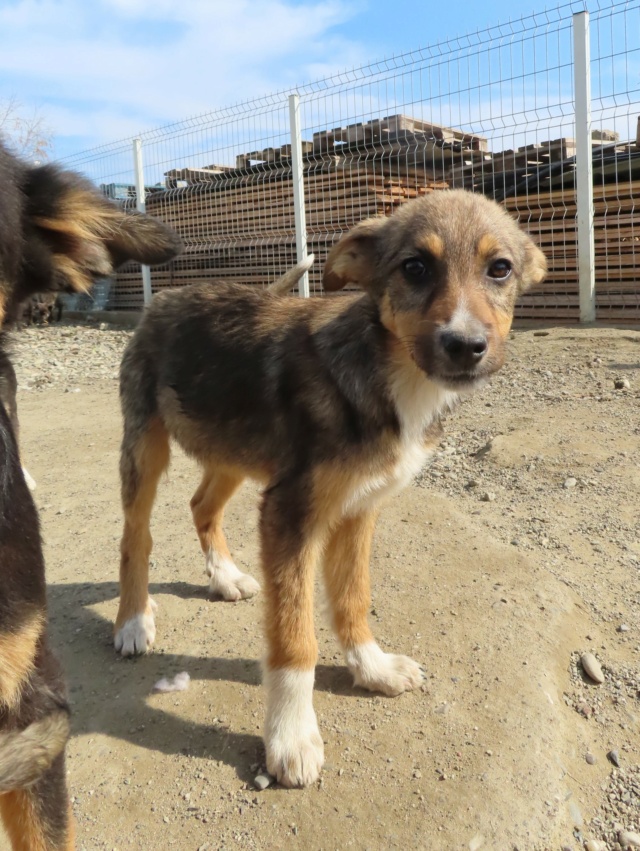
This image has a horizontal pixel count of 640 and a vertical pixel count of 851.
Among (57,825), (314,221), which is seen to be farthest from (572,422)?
(314,221)

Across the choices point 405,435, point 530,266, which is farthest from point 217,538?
point 530,266

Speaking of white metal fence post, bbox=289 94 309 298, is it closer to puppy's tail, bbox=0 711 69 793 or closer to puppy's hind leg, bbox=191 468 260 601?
puppy's hind leg, bbox=191 468 260 601

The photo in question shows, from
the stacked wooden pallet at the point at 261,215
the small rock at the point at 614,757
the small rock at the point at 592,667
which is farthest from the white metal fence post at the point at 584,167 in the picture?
the small rock at the point at 614,757

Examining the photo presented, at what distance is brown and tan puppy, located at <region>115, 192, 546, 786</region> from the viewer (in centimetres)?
291

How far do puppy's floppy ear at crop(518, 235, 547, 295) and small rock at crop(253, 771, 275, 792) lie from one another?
7.76 feet

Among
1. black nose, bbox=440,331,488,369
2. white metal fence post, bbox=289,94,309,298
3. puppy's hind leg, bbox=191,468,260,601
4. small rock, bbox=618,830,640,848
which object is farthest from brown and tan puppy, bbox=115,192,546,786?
white metal fence post, bbox=289,94,309,298

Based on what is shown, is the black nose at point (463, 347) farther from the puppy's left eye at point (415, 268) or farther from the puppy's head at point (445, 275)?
the puppy's left eye at point (415, 268)

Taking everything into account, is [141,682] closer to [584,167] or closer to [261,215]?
[584,167]

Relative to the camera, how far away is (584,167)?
8.94 metres

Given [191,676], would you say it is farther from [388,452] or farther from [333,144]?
[333,144]

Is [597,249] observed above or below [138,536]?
above

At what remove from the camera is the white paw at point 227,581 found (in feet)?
13.6

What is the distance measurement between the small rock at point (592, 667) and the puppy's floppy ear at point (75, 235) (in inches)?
101

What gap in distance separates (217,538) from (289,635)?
1480 millimetres
